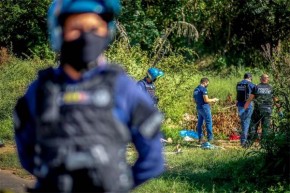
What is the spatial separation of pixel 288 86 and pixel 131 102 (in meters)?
6.51

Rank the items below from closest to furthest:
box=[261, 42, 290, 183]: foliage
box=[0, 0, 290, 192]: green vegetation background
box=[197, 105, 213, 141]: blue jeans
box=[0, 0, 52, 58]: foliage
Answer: box=[261, 42, 290, 183]: foliage, box=[0, 0, 290, 192]: green vegetation background, box=[197, 105, 213, 141]: blue jeans, box=[0, 0, 52, 58]: foliage

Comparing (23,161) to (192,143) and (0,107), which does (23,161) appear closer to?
(192,143)

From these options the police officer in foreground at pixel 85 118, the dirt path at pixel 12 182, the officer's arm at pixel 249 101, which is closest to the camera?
the police officer in foreground at pixel 85 118

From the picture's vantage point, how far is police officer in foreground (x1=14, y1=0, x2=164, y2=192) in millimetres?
2635

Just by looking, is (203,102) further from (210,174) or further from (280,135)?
(280,135)

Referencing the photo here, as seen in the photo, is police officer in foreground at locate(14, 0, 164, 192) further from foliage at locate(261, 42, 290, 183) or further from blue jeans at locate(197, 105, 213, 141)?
blue jeans at locate(197, 105, 213, 141)

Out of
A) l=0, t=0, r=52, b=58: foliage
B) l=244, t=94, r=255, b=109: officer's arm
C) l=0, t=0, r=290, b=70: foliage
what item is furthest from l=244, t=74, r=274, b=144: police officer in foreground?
l=0, t=0, r=52, b=58: foliage

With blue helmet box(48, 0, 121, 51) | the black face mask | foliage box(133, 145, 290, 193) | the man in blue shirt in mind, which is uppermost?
blue helmet box(48, 0, 121, 51)

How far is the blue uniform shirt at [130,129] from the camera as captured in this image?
2.72 m

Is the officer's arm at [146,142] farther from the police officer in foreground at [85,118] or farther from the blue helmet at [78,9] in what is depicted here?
the blue helmet at [78,9]

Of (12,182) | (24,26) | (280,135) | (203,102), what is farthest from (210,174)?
(24,26)

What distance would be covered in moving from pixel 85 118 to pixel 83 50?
28 cm

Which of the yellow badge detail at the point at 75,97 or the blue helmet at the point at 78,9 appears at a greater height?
the blue helmet at the point at 78,9

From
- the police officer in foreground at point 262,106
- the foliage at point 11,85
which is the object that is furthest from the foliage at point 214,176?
the foliage at point 11,85
